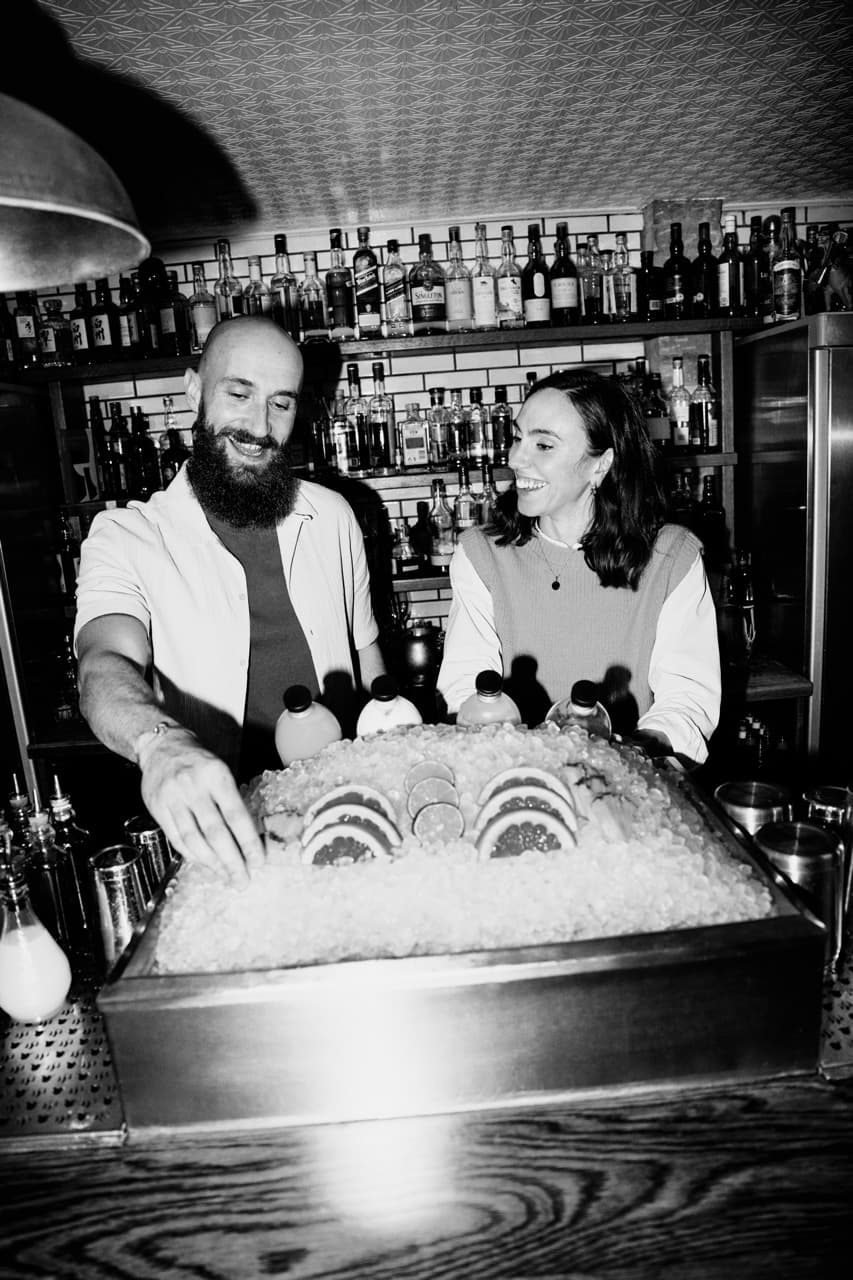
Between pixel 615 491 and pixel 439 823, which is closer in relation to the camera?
pixel 439 823

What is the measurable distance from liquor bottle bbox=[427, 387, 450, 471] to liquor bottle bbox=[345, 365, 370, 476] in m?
0.27

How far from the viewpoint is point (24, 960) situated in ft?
3.94

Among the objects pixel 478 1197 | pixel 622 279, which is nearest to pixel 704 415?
pixel 622 279

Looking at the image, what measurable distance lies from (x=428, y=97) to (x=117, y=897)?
2.26 metres

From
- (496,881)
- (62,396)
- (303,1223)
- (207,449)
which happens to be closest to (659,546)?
(207,449)

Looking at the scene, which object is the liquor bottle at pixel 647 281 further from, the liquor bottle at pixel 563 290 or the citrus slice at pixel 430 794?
the citrus slice at pixel 430 794

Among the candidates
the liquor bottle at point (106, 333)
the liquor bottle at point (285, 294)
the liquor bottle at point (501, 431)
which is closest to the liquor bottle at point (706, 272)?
the liquor bottle at point (501, 431)

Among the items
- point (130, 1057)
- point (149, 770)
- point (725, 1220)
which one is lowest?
point (725, 1220)

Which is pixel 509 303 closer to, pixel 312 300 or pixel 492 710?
pixel 312 300

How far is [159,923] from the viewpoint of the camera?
104cm

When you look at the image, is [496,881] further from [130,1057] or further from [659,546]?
[659,546]

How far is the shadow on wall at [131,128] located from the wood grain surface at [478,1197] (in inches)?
73.9

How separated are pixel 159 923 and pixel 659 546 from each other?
→ 5.18 feet

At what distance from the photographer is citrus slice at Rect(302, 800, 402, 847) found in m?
1.10
